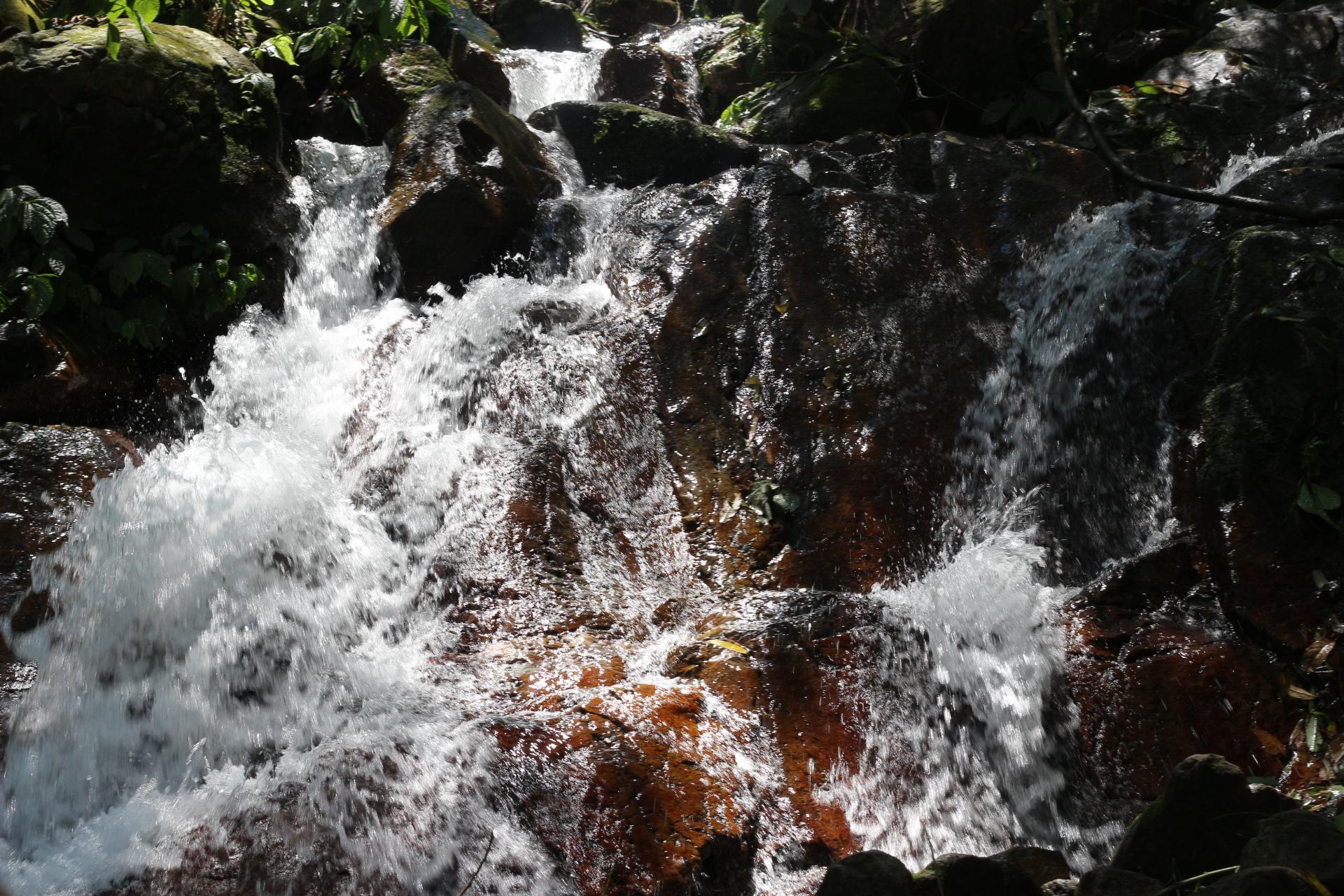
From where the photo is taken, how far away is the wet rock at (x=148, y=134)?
5938 millimetres

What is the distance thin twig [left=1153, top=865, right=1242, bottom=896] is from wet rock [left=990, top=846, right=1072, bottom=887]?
476 millimetres

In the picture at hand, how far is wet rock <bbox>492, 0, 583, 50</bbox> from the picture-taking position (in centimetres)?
1202

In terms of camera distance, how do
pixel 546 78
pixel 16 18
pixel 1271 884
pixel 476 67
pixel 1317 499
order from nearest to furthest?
pixel 1271 884, pixel 1317 499, pixel 16 18, pixel 476 67, pixel 546 78

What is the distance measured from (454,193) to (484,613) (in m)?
3.50

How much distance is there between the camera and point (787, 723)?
358 cm

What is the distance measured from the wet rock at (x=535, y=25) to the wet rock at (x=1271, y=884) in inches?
465

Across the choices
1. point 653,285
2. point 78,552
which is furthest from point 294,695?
point 653,285

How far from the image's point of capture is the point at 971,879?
8.56ft

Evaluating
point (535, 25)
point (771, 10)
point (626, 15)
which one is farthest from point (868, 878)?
point (626, 15)

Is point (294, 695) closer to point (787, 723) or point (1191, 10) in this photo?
point (787, 723)

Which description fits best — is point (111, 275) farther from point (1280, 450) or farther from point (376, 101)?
point (1280, 450)

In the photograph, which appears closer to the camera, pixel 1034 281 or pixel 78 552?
pixel 78 552

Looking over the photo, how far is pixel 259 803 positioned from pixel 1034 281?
4657 millimetres

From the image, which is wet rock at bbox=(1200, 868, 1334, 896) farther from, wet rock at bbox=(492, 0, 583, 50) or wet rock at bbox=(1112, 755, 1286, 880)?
wet rock at bbox=(492, 0, 583, 50)
